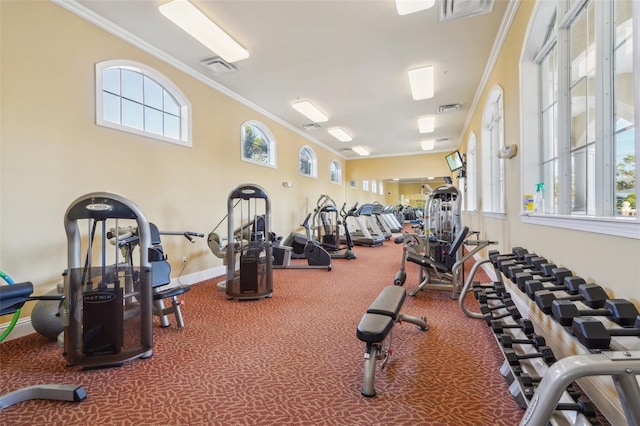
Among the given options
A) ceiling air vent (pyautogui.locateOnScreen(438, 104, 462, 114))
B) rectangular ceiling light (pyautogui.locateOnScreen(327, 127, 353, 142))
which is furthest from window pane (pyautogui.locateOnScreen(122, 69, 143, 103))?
ceiling air vent (pyautogui.locateOnScreen(438, 104, 462, 114))

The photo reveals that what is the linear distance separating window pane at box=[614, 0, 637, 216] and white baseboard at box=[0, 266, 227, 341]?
188 inches

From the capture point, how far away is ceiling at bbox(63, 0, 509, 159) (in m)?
3.18

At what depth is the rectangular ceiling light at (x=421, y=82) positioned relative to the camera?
455 centimetres

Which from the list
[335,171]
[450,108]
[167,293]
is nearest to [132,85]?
[167,293]

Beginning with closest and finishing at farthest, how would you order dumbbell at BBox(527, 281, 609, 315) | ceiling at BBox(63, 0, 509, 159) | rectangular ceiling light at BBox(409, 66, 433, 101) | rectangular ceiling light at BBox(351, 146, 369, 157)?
dumbbell at BBox(527, 281, 609, 315) < ceiling at BBox(63, 0, 509, 159) < rectangular ceiling light at BBox(409, 66, 433, 101) < rectangular ceiling light at BBox(351, 146, 369, 157)

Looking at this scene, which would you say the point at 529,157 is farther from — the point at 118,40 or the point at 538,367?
the point at 118,40

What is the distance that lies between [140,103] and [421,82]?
4.24 meters

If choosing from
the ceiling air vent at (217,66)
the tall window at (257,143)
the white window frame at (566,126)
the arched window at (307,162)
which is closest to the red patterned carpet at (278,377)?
the white window frame at (566,126)

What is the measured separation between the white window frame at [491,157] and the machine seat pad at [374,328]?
3223 millimetres

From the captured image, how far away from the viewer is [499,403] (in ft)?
5.69

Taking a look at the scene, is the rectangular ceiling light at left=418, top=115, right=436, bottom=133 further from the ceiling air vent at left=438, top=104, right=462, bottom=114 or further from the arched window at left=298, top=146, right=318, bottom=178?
the arched window at left=298, top=146, right=318, bottom=178

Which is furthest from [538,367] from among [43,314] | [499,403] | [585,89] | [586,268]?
[43,314]

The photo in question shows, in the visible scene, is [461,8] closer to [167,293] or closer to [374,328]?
[374,328]

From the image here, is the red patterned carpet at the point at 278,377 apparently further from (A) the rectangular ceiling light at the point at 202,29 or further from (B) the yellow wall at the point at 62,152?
(A) the rectangular ceiling light at the point at 202,29
